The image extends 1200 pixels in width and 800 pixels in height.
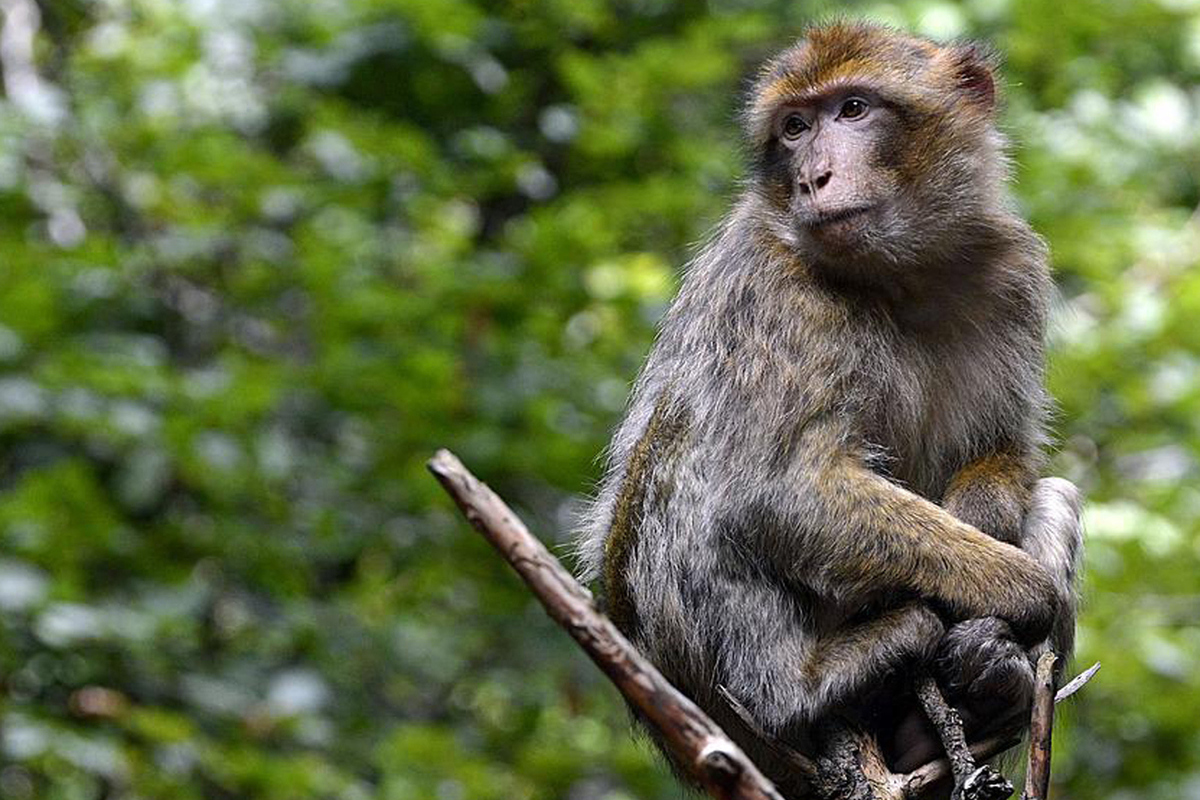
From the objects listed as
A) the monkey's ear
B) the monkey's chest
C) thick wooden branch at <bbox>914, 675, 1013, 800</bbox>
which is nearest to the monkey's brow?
the monkey's ear

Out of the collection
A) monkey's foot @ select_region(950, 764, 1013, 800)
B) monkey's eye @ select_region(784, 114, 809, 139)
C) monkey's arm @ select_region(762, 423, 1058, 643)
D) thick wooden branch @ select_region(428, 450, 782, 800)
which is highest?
monkey's eye @ select_region(784, 114, 809, 139)

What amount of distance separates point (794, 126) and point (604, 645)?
2.39 meters

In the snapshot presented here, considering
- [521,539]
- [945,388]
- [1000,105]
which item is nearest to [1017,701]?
[945,388]

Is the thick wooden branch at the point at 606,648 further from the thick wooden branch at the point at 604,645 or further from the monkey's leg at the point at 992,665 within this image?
the monkey's leg at the point at 992,665

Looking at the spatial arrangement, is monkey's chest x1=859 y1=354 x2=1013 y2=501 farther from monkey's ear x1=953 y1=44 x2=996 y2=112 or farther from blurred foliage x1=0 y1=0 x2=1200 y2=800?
blurred foliage x1=0 y1=0 x2=1200 y2=800

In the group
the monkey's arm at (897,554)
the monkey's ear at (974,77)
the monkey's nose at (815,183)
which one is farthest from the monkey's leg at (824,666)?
the monkey's ear at (974,77)

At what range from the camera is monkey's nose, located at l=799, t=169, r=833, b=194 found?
488cm

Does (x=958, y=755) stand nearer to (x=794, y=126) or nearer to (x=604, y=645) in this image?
(x=604, y=645)

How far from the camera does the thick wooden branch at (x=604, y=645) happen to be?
3.22 m

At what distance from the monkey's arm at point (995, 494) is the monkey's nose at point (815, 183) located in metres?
1.05

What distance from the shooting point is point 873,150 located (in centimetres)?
504

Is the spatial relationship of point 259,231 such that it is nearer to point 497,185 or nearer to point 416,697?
point 497,185

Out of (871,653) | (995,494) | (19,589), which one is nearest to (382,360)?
(19,589)

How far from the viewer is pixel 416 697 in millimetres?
8977
